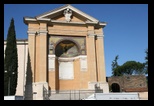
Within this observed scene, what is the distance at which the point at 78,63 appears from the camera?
2525cm

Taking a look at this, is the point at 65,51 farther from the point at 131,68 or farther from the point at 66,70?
the point at 131,68

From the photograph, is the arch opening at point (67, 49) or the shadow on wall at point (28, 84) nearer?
the shadow on wall at point (28, 84)

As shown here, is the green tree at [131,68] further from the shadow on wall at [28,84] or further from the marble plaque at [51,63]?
the shadow on wall at [28,84]

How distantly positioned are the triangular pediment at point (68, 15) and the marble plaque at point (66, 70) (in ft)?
16.2

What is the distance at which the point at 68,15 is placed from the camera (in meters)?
25.6

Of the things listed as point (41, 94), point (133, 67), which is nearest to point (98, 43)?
point (41, 94)

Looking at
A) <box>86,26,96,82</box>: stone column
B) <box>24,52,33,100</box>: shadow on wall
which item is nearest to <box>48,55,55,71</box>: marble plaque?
<box>24,52,33,100</box>: shadow on wall

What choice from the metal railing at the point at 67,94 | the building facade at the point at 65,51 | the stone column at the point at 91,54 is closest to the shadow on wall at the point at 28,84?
the building facade at the point at 65,51

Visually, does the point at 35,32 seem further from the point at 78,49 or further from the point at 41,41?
the point at 78,49

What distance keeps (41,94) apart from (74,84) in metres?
4.36

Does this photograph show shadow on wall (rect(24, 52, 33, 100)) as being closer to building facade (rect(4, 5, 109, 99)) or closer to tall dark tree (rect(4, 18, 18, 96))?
building facade (rect(4, 5, 109, 99))

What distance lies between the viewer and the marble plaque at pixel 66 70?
25.4 m

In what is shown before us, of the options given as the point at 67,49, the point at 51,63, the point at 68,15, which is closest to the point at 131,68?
the point at 67,49

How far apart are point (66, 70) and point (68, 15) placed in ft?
19.9
